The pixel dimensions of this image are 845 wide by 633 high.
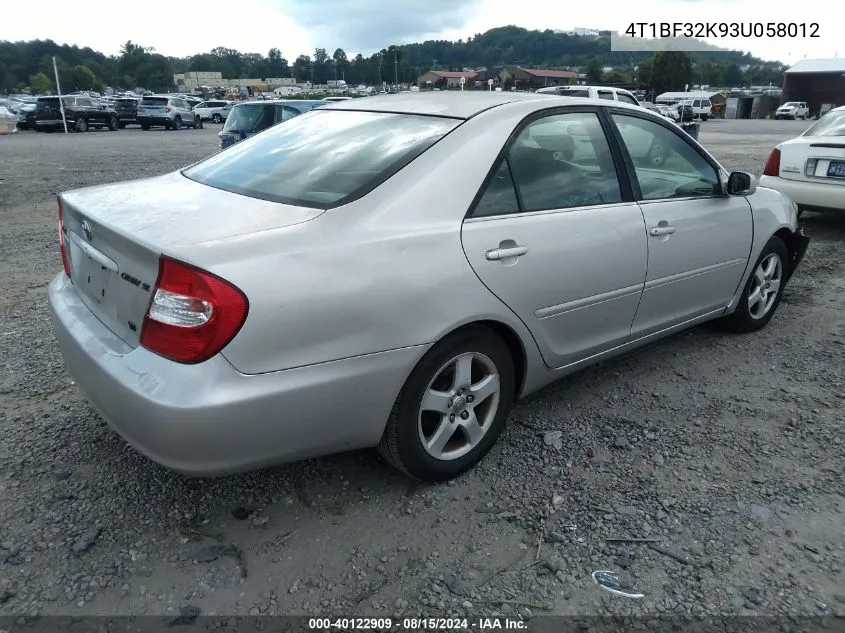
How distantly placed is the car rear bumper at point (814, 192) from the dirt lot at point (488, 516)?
3874 mm

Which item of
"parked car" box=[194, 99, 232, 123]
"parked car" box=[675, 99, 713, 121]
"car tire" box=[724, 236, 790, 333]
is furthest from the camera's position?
"parked car" box=[675, 99, 713, 121]

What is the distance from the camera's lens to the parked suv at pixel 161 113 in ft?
102

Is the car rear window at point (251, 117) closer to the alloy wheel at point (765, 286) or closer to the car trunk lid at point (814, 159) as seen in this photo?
the car trunk lid at point (814, 159)

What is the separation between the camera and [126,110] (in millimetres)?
31953

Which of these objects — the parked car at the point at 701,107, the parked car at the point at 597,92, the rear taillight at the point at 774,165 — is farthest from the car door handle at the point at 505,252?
the parked car at the point at 701,107

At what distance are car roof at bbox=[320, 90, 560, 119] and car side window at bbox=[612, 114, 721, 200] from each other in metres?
0.33

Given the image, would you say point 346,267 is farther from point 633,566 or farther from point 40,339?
point 40,339

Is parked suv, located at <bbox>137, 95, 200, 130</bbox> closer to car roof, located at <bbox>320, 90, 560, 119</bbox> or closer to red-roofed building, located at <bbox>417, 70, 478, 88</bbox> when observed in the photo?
red-roofed building, located at <bbox>417, 70, 478, 88</bbox>

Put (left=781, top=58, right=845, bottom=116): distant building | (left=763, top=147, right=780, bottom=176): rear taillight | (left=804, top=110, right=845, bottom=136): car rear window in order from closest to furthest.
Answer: (left=804, top=110, right=845, bottom=136): car rear window
(left=763, top=147, right=780, bottom=176): rear taillight
(left=781, top=58, right=845, bottom=116): distant building

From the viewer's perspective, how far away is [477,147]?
9.02 feet

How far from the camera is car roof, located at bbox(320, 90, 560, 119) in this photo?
2.98 m

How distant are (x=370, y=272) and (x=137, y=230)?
2.77 feet

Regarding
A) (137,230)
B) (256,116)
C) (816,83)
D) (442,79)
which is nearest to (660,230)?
(137,230)

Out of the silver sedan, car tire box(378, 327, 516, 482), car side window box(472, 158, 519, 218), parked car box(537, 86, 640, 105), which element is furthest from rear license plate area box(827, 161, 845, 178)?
parked car box(537, 86, 640, 105)
